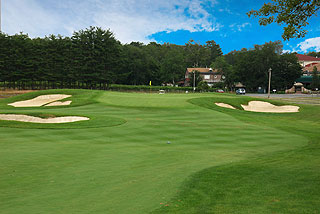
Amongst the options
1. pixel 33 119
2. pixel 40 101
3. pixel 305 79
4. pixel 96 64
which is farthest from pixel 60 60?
pixel 305 79

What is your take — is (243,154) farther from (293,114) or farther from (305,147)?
(293,114)

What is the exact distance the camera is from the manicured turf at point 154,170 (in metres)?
5.37

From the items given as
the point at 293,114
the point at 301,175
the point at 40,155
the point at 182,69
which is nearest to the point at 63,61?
the point at 182,69

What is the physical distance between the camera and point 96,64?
257 feet

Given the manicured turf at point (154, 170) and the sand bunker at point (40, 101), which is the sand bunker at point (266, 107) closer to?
the manicured turf at point (154, 170)

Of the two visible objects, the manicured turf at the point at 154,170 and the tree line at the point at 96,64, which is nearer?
the manicured turf at the point at 154,170

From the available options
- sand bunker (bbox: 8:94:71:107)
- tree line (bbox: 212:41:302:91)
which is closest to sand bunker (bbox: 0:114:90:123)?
sand bunker (bbox: 8:94:71:107)

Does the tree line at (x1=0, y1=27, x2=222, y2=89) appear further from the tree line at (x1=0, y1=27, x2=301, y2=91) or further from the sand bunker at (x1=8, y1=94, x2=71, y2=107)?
the sand bunker at (x1=8, y1=94, x2=71, y2=107)

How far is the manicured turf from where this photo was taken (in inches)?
211

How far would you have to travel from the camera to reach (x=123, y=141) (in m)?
13.8

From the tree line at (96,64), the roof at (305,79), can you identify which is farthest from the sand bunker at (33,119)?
the roof at (305,79)

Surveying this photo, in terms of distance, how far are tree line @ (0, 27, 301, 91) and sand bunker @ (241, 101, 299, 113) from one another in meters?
51.1

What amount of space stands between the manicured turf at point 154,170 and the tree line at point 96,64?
195ft

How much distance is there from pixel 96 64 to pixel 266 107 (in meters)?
57.1
